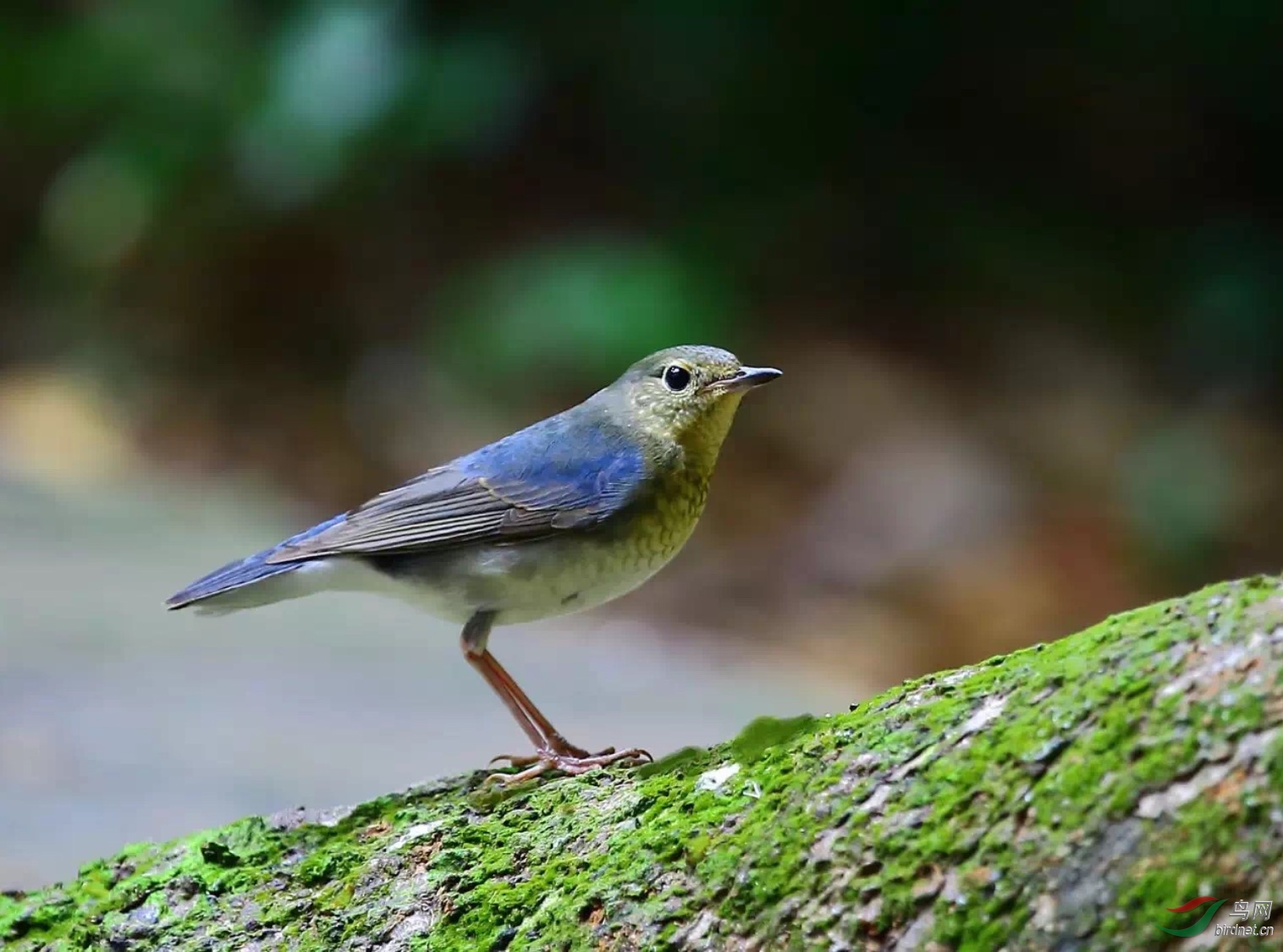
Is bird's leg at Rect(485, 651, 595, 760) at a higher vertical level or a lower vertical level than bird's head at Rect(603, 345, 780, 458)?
lower

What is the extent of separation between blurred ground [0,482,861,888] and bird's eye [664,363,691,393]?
2.80 meters

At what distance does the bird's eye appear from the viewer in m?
3.51

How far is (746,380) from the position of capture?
11.1 ft

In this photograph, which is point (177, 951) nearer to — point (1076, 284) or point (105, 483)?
point (105, 483)

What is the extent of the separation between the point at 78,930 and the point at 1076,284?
25.3 feet

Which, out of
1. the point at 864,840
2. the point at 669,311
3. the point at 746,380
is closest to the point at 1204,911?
the point at 864,840

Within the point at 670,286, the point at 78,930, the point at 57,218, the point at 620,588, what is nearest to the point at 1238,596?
the point at 620,588

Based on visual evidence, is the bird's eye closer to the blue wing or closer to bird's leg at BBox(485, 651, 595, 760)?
the blue wing

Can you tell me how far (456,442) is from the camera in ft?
27.9

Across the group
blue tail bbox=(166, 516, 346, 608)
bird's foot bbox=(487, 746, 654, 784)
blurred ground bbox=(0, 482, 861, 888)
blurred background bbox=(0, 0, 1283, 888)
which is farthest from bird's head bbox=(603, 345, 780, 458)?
blurred background bbox=(0, 0, 1283, 888)

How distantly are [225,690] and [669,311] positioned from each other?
2983 millimetres

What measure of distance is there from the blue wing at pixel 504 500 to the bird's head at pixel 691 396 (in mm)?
93

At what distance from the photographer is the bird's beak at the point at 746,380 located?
335cm

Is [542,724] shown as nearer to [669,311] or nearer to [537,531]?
[537,531]
